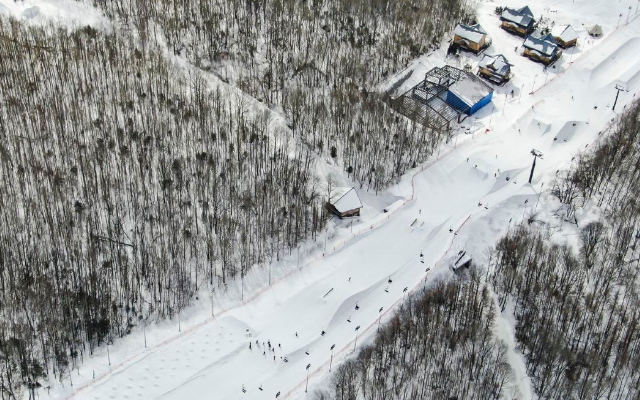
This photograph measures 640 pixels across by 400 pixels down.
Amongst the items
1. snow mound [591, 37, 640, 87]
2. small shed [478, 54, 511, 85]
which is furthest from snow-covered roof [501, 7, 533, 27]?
small shed [478, 54, 511, 85]

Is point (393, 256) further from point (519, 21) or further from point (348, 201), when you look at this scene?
point (519, 21)

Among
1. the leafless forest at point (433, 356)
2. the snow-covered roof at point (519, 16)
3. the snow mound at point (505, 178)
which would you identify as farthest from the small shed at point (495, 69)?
the leafless forest at point (433, 356)

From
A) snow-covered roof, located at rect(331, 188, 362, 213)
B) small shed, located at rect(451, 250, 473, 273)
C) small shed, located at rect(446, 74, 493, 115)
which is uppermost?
small shed, located at rect(446, 74, 493, 115)

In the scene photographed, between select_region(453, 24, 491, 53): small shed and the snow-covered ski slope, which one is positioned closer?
the snow-covered ski slope

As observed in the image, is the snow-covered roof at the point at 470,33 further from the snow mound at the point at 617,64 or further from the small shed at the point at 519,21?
the snow mound at the point at 617,64

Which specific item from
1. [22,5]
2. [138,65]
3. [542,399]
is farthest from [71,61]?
[542,399]

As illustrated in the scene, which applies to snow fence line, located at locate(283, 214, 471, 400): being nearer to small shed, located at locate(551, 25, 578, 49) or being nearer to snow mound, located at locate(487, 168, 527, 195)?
snow mound, located at locate(487, 168, 527, 195)

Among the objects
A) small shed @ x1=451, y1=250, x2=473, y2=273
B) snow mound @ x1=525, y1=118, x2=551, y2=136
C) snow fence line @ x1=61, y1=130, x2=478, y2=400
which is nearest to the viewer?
snow fence line @ x1=61, y1=130, x2=478, y2=400

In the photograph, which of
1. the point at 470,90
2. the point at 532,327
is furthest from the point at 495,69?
the point at 532,327
